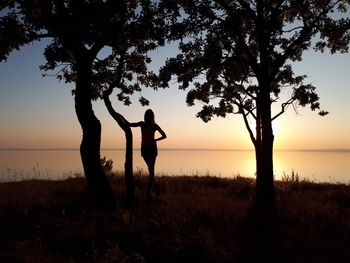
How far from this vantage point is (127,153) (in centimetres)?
1298

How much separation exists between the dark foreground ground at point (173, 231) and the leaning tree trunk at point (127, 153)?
1.50ft

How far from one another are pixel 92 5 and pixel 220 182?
10.5m

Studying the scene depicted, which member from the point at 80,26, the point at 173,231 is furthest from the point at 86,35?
the point at 173,231

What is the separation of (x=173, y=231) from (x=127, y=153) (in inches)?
149

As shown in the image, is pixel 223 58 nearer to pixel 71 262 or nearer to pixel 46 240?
pixel 46 240

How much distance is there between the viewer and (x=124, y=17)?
13391 millimetres

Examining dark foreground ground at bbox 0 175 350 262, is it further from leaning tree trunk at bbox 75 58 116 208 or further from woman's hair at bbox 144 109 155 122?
woman's hair at bbox 144 109 155 122

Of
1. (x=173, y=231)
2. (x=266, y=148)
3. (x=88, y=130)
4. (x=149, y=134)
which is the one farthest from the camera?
(x=266, y=148)

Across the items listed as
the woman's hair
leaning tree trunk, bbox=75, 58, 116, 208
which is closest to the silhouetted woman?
the woman's hair

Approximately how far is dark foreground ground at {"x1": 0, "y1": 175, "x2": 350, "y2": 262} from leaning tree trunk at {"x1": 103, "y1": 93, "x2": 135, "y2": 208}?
456 millimetres

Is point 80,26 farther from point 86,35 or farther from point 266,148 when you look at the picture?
point 266,148

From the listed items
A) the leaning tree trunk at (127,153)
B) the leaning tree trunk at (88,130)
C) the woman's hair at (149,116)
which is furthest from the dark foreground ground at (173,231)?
the woman's hair at (149,116)

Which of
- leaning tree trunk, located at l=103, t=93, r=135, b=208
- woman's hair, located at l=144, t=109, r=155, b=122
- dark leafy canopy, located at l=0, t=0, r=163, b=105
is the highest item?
dark leafy canopy, located at l=0, t=0, r=163, b=105

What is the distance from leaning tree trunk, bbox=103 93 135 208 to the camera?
41.7 feet
